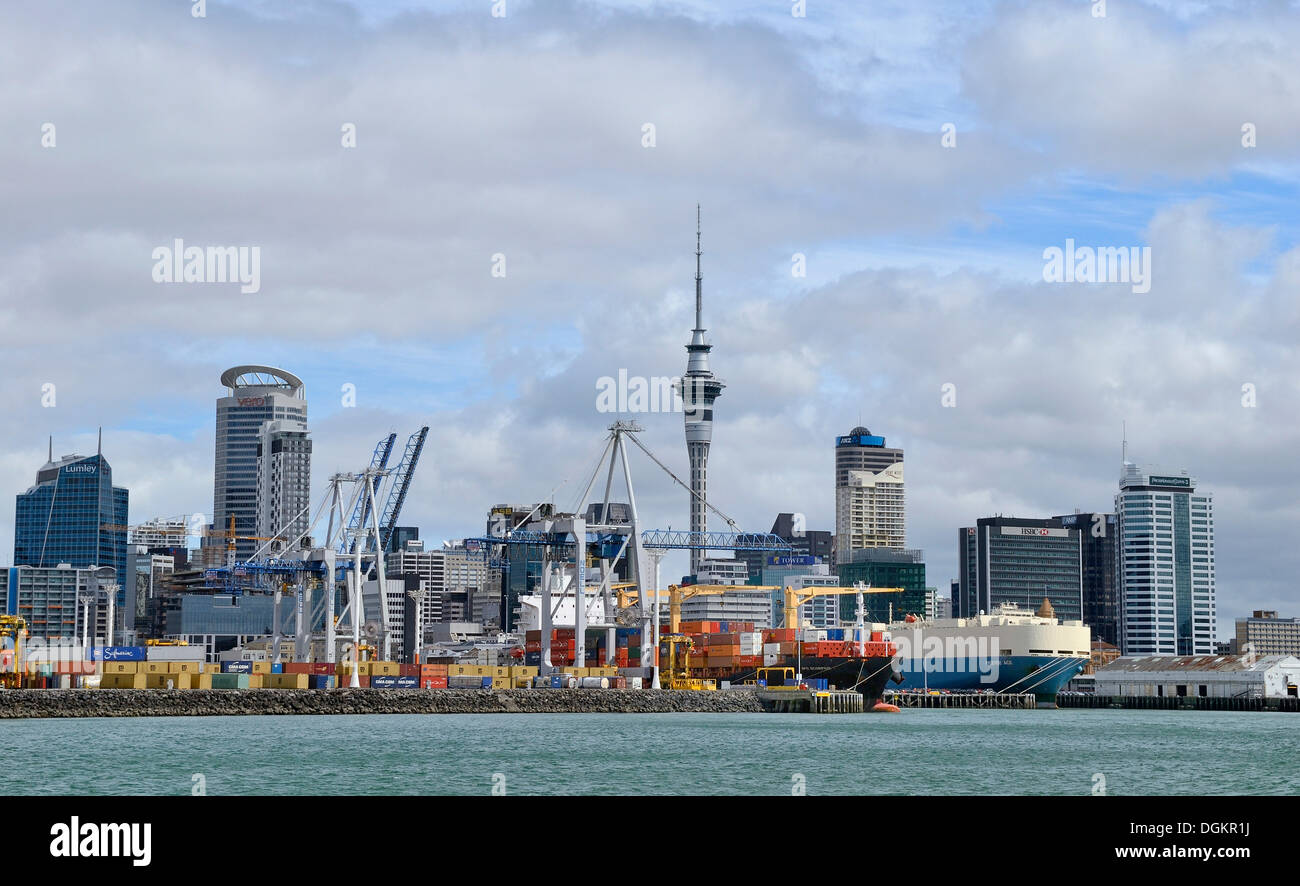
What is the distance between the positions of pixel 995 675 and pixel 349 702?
303 feet

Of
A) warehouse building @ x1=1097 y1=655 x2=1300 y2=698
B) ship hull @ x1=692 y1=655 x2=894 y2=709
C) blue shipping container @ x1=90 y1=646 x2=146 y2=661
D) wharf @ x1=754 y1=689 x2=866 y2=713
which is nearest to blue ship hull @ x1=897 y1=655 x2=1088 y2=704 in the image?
warehouse building @ x1=1097 y1=655 x2=1300 y2=698

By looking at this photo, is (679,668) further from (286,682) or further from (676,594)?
(286,682)

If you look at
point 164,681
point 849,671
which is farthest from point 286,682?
point 849,671

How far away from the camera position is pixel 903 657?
18612 cm

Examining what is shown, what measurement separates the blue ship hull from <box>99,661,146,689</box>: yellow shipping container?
3671 inches

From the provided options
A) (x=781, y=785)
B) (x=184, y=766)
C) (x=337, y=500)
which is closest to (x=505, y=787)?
(x=781, y=785)

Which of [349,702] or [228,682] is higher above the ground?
[228,682]

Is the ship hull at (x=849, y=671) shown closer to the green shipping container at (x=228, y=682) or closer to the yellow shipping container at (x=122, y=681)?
the green shipping container at (x=228, y=682)

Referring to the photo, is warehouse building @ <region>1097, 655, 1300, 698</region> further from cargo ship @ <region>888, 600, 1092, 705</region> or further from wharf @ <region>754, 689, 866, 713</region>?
wharf @ <region>754, 689, 866, 713</region>

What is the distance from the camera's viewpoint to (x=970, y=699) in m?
176

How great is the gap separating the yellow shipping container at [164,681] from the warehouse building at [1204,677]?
10843 centimetres

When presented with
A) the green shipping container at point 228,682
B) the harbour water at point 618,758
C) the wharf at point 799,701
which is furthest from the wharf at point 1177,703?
the green shipping container at point 228,682
